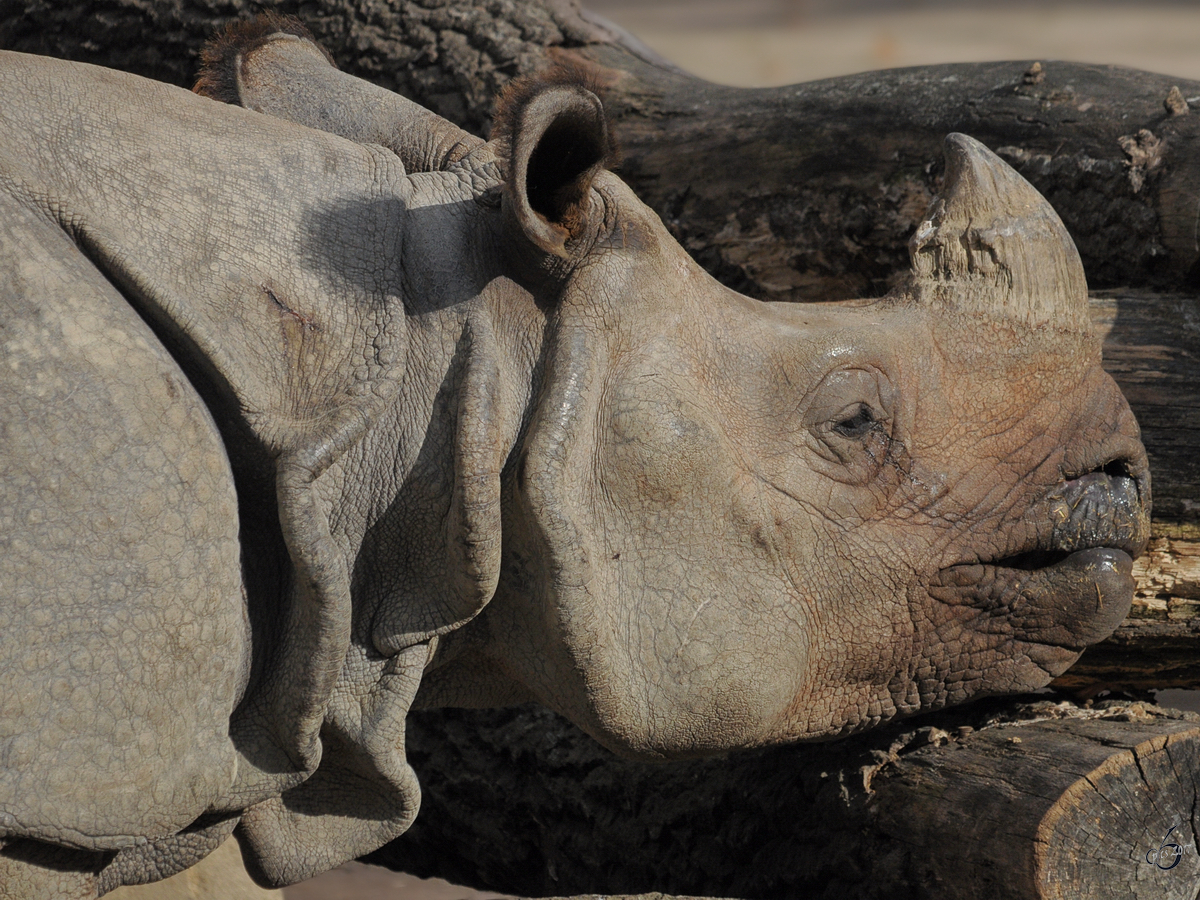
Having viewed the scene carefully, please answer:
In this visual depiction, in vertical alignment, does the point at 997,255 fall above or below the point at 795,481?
above

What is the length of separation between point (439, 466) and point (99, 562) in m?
0.56

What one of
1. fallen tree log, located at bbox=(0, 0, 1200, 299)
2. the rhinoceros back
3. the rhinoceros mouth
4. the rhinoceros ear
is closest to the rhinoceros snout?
the rhinoceros mouth

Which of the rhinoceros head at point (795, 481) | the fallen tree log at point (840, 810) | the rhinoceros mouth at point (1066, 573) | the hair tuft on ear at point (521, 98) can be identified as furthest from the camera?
the rhinoceros mouth at point (1066, 573)

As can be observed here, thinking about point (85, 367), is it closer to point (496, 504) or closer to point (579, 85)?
point (496, 504)

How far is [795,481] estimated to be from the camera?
243 centimetres

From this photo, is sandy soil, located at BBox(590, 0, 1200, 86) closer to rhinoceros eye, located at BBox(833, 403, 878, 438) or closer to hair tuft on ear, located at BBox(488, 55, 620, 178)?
rhinoceros eye, located at BBox(833, 403, 878, 438)

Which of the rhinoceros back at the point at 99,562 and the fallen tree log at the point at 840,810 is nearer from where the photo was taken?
the rhinoceros back at the point at 99,562

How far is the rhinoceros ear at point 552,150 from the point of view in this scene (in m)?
2.10

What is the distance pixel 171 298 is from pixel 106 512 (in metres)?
0.35

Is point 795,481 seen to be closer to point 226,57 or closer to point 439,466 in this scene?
point 439,466

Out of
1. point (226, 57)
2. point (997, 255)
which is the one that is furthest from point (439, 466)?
point (997, 255)

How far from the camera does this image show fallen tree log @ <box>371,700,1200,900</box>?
2.41m

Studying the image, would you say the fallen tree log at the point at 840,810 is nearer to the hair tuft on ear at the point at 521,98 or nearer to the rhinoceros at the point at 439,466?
the rhinoceros at the point at 439,466

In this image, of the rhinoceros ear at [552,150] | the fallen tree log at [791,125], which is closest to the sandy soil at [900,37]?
the fallen tree log at [791,125]
